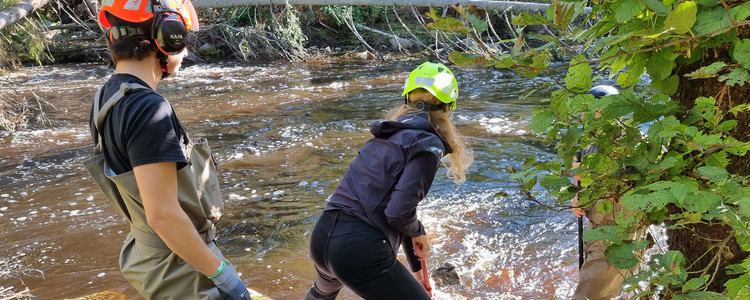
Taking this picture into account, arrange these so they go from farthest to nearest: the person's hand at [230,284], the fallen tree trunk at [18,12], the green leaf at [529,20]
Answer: the fallen tree trunk at [18,12] → the person's hand at [230,284] → the green leaf at [529,20]

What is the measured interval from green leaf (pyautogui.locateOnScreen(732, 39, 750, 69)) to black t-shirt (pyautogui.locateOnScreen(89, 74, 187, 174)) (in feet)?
5.58

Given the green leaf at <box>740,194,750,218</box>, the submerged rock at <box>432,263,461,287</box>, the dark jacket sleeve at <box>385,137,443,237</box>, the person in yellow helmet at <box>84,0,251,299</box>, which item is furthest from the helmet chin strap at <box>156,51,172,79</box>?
the submerged rock at <box>432,263,461,287</box>

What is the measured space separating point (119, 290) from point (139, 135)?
322 cm

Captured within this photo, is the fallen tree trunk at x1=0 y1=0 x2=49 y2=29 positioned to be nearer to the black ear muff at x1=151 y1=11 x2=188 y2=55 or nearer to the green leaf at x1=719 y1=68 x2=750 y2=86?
the black ear muff at x1=151 y1=11 x2=188 y2=55

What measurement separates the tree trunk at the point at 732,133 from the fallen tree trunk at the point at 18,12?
9275mm

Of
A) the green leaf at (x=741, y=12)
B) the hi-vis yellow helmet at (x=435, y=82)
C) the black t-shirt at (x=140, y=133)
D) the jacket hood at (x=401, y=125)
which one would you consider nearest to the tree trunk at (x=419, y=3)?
the hi-vis yellow helmet at (x=435, y=82)

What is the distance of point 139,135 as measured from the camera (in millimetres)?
1942

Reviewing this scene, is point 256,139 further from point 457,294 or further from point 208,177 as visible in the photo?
point 208,177

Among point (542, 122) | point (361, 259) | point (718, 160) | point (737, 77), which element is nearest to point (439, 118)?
point (361, 259)

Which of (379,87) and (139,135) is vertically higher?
(139,135)

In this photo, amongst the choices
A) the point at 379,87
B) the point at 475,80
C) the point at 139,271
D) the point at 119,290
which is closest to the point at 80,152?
the point at 119,290

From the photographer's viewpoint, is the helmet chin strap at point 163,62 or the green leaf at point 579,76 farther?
the helmet chin strap at point 163,62

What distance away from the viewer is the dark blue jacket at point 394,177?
9.46ft

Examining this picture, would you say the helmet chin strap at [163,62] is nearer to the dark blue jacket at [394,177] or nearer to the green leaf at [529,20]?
the dark blue jacket at [394,177]
